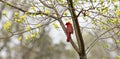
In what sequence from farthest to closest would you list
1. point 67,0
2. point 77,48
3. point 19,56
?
point 19,56 → point 77,48 → point 67,0

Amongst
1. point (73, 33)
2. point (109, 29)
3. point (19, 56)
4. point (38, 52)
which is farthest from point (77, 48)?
point (38, 52)

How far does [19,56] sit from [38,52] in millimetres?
2102

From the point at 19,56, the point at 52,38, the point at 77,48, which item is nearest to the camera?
the point at 77,48

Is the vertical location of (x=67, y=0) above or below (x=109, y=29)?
above

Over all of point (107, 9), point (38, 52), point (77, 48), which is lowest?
point (38, 52)

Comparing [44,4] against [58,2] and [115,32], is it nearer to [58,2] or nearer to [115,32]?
[58,2]

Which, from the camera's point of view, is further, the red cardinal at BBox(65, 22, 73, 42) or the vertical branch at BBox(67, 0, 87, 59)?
the red cardinal at BBox(65, 22, 73, 42)

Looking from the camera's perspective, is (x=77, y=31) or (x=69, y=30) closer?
(x=77, y=31)

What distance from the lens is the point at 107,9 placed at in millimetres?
5172

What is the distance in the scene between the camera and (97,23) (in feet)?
18.3

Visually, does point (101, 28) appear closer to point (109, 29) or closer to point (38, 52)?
point (109, 29)

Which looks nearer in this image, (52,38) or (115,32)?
(115,32)

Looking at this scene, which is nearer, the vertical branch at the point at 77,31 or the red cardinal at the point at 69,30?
the vertical branch at the point at 77,31

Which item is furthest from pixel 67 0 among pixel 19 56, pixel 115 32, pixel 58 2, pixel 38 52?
pixel 38 52
